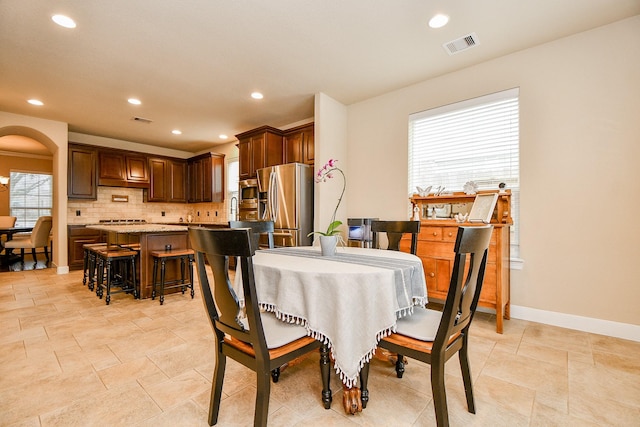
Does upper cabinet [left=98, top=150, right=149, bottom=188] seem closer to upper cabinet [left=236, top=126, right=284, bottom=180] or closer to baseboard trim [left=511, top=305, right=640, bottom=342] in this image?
upper cabinet [left=236, top=126, right=284, bottom=180]

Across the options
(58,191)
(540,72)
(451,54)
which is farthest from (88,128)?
(540,72)

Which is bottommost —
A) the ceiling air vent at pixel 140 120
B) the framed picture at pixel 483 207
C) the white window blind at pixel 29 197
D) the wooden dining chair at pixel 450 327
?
the wooden dining chair at pixel 450 327

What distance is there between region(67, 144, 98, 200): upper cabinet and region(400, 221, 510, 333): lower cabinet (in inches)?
243

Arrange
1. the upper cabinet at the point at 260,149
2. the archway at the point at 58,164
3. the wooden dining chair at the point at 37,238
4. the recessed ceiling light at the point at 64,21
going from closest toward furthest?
the recessed ceiling light at the point at 64,21 < the upper cabinet at the point at 260,149 < the archway at the point at 58,164 < the wooden dining chair at the point at 37,238

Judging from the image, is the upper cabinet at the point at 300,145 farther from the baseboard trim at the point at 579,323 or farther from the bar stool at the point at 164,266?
the baseboard trim at the point at 579,323

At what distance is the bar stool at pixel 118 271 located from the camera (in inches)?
138

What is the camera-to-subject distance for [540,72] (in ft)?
9.53

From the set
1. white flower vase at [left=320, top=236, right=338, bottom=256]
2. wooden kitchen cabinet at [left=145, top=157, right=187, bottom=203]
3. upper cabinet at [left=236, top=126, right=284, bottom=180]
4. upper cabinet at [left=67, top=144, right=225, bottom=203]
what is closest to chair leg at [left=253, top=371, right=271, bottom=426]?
white flower vase at [left=320, top=236, right=338, bottom=256]

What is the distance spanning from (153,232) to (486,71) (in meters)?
4.33

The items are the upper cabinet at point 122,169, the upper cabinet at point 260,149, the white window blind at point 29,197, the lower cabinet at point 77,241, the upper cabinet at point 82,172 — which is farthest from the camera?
the white window blind at point 29,197

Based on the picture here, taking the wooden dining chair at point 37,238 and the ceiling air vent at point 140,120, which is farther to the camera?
the wooden dining chair at point 37,238

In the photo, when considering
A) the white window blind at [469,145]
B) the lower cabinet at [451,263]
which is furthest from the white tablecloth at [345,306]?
the white window blind at [469,145]

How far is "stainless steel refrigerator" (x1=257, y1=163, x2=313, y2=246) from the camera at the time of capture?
13.7 ft

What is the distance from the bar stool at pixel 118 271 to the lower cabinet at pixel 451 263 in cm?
336
